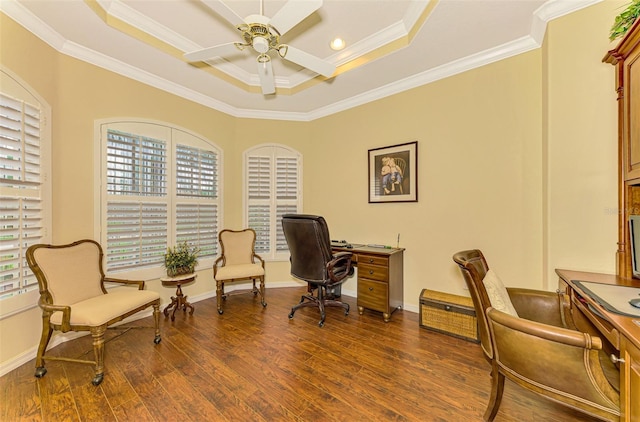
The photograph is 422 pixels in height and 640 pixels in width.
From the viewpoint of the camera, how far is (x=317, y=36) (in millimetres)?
2568

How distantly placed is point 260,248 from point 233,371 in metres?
2.22

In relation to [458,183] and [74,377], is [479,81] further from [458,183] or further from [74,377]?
[74,377]

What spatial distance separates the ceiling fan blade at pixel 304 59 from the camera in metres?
1.97

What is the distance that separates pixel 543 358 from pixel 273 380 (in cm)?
170

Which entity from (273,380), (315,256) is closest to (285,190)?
(315,256)

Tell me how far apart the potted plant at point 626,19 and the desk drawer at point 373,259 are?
2423 millimetres

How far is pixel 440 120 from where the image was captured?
2.92 m

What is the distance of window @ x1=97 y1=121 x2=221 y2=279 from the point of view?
8.91ft

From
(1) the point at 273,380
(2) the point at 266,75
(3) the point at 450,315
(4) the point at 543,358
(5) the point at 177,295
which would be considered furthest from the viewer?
(5) the point at 177,295

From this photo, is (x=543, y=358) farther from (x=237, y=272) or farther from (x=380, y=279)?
(x=237, y=272)

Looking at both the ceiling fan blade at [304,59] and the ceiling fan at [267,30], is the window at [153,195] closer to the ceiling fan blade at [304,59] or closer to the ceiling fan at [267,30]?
the ceiling fan at [267,30]

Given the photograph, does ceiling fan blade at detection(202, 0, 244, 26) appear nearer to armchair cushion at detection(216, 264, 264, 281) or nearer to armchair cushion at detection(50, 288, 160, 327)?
armchair cushion at detection(50, 288, 160, 327)

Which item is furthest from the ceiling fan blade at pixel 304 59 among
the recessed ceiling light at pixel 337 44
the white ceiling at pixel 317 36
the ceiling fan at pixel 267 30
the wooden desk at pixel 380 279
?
the wooden desk at pixel 380 279

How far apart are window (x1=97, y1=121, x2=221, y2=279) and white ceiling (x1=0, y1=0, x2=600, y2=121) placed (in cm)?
73
